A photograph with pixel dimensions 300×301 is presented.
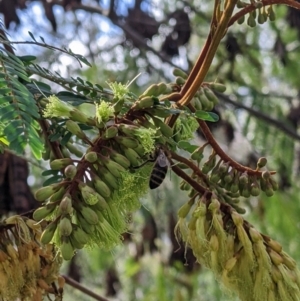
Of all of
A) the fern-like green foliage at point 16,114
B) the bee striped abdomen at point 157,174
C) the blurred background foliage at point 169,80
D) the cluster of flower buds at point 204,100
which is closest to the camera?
the fern-like green foliage at point 16,114

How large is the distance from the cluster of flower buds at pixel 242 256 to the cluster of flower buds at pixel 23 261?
0.65 feet

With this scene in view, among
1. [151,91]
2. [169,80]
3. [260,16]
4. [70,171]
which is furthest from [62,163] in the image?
[169,80]

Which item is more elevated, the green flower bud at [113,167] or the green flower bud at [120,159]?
the green flower bud at [120,159]

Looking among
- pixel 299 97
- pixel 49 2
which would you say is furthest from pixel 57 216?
pixel 299 97

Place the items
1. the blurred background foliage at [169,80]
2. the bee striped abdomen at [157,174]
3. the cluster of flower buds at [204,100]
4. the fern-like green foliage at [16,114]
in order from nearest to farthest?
the fern-like green foliage at [16,114] → the bee striped abdomen at [157,174] → the cluster of flower buds at [204,100] → the blurred background foliage at [169,80]

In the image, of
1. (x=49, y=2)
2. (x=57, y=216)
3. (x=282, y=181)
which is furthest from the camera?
(x=282, y=181)

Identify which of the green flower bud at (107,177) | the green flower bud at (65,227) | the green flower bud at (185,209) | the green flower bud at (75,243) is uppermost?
the green flower bud at (107,177)

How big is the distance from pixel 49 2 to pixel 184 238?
1.56 meters

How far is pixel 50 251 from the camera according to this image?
0.89m

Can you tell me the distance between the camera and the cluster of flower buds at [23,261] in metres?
0.85

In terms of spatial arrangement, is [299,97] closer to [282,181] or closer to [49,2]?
[282,181]

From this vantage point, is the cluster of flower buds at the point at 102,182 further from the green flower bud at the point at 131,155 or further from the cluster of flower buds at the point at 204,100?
the cluster of flower buds at the point at 204,100

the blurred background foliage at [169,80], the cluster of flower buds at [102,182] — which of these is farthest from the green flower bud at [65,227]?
the blurred background foliage at [169,80]

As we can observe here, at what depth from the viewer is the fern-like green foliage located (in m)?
0.68
